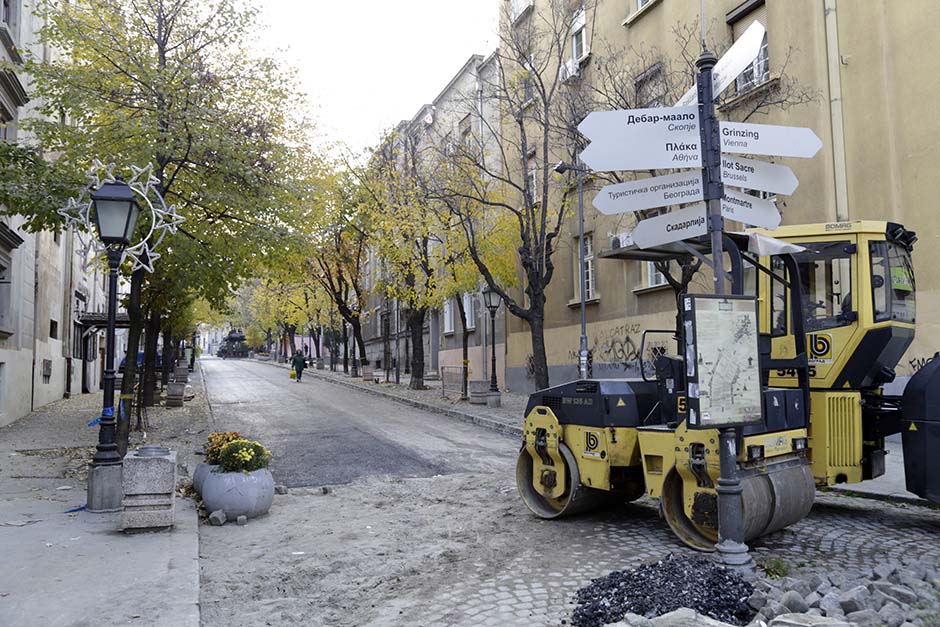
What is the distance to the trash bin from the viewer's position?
20.6 feet

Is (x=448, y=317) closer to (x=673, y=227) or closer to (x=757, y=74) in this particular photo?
(x=757, y=74)

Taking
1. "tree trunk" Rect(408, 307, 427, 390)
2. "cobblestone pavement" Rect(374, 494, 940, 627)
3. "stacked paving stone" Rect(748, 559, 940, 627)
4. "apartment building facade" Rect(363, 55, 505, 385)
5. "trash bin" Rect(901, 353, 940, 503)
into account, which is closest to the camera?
"stacked paving stone" Rect(748, 559, 940, 627)

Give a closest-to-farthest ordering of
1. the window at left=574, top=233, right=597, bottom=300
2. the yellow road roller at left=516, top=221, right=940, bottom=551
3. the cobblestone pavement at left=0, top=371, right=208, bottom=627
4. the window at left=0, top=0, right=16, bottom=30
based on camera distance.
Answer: the cobblestone pavement at left=0, top=371, right=208, bottom=627 < the yellow road roller at left=516, top=221, right=940, bottom=551 < the window at left=0, top=0, right=16, bottom=30 < the window at left=574, top=233, right=597, bottom=300

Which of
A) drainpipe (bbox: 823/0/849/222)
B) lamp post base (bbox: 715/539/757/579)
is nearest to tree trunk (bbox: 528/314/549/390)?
drainpipe (bbox: 823/0/849/222)

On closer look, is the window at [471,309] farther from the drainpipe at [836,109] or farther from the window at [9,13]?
the window at [9,13]

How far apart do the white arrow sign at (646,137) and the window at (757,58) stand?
35.5ft

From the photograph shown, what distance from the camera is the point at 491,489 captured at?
375 inches

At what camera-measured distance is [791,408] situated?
643 cm

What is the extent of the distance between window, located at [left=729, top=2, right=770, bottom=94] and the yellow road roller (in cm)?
906

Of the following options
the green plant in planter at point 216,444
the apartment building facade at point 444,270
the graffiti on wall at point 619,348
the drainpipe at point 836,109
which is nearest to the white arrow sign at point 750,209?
the green plant in planter at point 216,444

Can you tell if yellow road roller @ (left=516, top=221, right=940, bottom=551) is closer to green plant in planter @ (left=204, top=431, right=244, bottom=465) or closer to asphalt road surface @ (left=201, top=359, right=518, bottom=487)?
green plant in planter @ (left=204, top=431, right=244, bottom=465)

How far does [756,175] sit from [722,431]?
1.96 meters

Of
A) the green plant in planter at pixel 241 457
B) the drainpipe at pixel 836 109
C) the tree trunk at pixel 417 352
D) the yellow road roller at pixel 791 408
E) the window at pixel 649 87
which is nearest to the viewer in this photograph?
the yellow road roller at pixel 791 408

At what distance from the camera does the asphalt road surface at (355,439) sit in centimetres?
1138
